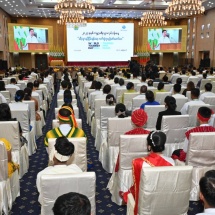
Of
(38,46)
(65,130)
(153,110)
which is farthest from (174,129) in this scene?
(38,46)

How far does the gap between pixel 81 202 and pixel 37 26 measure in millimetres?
23807

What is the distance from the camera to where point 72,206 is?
4.27 ft

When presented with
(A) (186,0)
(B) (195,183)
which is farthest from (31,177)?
(A) (186,0)

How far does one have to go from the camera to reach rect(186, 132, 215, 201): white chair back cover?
329 cm

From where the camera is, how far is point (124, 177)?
3.49 meters

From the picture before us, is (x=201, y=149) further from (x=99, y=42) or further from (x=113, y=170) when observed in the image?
(x=99, y=42)

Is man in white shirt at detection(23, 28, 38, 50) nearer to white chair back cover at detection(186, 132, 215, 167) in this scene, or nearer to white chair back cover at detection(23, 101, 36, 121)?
white chair back cover at detection(23, 101, 36, 121)

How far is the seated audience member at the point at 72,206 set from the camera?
50.7 inches

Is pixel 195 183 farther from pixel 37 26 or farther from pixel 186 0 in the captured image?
pixel 37 26

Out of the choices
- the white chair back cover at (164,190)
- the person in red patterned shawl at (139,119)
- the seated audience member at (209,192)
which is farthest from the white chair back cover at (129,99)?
the seated audience member at (209,192)

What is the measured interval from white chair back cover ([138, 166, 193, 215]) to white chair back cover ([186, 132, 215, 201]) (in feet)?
3.19

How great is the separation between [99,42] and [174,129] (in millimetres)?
21217

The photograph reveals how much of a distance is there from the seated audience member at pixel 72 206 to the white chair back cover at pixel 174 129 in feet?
10.2

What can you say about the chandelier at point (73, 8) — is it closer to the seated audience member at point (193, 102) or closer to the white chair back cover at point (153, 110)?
the seated audience member at point (193, 102)
